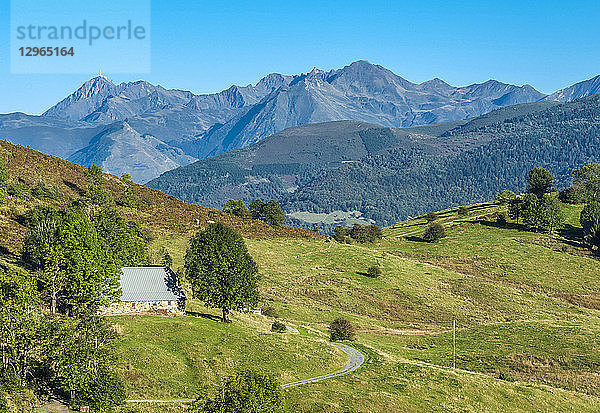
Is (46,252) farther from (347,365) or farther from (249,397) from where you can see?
(249,397)

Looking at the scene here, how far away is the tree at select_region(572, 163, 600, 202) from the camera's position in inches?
6457

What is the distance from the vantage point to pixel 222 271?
60.7m

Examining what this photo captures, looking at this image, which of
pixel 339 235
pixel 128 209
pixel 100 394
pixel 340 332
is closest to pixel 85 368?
pixel 100 394

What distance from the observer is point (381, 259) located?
372ft

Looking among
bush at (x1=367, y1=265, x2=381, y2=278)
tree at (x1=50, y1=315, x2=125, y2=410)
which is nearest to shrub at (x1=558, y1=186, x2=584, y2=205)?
bush at (x1=367, y1=265, x2=381, y2=278)

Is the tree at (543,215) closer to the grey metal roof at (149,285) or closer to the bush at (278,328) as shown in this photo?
the bush at (278,328)

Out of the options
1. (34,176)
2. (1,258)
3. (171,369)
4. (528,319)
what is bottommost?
(528,319)

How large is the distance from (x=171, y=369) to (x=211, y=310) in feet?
75.5

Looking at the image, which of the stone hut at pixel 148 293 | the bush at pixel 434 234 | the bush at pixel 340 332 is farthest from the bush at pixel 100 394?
the bush at pixel 434 234

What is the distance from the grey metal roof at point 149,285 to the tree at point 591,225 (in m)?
115

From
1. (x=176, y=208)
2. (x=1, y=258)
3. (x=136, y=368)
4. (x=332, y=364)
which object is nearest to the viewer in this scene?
(x=136, y=368)

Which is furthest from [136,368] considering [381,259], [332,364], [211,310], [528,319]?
[381,259]

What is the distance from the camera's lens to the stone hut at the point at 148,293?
5634 centimetres

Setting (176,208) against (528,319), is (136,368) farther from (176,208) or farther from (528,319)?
(176,208)
